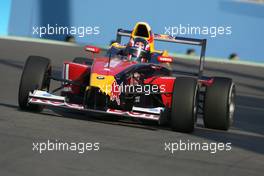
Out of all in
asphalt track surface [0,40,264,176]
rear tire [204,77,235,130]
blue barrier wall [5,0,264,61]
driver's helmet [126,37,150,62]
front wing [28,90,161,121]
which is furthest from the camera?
blue barrier wall [5,0,264,61]

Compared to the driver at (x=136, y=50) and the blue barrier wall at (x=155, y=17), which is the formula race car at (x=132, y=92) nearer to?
the driver at (x=136, y=50)

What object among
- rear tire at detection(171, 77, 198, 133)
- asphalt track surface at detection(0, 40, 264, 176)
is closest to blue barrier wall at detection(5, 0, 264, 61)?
asphalt track surface at detection(0, 40, 264, 176)

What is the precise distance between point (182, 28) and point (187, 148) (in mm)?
14062

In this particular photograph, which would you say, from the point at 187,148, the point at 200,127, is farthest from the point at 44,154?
the point at 200,127

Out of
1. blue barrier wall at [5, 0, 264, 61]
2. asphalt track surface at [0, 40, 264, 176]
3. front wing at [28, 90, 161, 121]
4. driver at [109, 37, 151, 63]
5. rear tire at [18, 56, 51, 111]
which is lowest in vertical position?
asphalt track surface at [0, 40, 264, 176]

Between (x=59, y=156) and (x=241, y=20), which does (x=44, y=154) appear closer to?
(x=59, y=156)

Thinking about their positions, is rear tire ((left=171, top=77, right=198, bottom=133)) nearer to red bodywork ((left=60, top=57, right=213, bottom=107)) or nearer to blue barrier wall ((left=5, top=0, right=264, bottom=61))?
red bodywork ((left=60, top=57, right=213, bottom=107))

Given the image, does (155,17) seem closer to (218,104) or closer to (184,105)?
(218,104)

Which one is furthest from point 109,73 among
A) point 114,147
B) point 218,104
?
point 114,147

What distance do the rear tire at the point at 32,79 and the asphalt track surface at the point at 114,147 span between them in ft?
0.56

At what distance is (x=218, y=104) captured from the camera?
1001 cm

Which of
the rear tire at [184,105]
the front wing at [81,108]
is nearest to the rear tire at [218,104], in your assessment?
the rear tire at [184,105]

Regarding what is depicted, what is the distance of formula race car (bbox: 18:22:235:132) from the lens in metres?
9.41

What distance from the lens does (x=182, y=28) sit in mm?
22250
